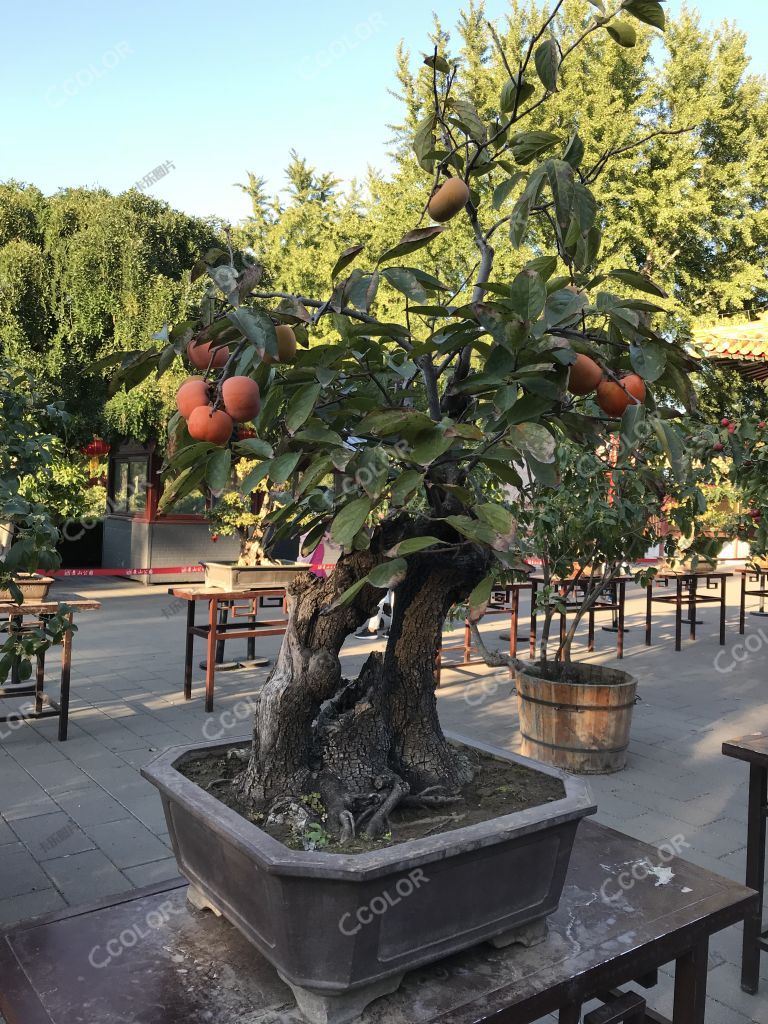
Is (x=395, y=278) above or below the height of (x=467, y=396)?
above

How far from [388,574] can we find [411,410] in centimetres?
23

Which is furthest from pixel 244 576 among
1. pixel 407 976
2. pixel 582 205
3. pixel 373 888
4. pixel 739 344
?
pixel 582 205

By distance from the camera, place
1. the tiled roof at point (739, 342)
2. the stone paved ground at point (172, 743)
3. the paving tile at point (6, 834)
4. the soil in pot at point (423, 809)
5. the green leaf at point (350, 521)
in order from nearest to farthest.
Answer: the green leaf at point (350, 521), the soil in pot at point (423, 809), the stone paved ground at point (172, 743), the paving tile at point (6, 834), the tiled roof at point (739, 342)

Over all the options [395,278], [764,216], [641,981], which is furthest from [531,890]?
[764,216]

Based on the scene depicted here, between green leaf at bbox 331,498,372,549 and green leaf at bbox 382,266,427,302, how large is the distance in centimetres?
34

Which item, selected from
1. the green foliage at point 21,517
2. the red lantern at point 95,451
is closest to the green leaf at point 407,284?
the green foliage at point 21,517

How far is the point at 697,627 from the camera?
1033 centimetres

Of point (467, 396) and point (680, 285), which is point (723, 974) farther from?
point (680, 285)

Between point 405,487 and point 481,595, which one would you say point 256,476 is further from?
point 481,595

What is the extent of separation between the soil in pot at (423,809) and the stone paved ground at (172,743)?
1.32 m

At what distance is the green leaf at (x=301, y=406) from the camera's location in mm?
1109

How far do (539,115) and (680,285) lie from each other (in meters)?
4.29

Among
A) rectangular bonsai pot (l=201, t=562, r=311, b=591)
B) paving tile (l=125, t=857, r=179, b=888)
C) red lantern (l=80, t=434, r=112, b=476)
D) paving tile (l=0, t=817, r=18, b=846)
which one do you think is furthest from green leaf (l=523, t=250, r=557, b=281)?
red lantern (l=80, t=434, r=112, b=476)

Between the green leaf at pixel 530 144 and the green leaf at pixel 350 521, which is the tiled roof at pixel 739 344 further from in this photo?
the green leaf at pixel 350 521
